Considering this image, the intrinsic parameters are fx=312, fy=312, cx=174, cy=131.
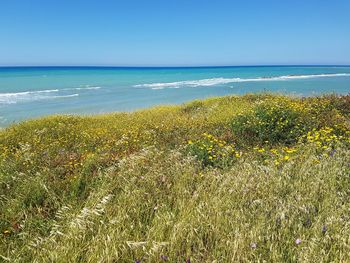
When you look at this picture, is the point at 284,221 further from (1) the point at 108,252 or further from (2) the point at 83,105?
(2) the point at 83,105

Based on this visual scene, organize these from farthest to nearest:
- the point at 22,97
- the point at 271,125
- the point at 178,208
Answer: the point at 22,97 < the point at 271,125 < the point at 178,208

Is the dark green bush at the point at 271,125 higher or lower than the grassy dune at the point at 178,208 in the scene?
higher

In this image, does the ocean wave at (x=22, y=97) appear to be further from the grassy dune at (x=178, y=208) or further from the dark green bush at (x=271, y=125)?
the grassy dune at (x=178, y=208)

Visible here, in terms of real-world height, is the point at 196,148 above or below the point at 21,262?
above

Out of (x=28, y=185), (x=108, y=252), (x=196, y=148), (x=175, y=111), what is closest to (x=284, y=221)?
(x=108, y=252)

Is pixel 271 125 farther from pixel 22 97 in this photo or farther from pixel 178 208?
pixel 22 97

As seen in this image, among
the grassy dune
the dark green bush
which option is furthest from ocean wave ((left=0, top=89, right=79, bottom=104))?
the grassy dune

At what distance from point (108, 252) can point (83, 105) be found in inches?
933

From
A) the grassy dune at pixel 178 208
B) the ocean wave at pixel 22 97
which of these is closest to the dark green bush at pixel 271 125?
the grassy dune at pixel 178 208

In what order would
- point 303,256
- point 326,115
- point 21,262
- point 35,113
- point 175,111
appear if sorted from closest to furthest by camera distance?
point 303,256 → point 21,262 → point 326,115 → point 175,111 → point 35,113

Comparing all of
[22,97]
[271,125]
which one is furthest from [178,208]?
[22,97]

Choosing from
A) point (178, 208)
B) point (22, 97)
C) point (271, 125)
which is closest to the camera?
point (178, 208)

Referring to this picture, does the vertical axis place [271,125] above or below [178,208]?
above

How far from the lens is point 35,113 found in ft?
71.1
